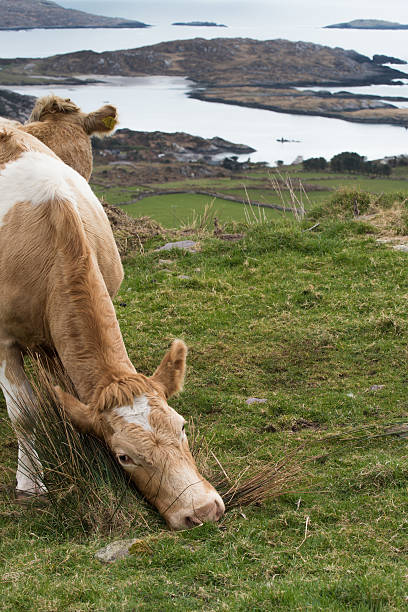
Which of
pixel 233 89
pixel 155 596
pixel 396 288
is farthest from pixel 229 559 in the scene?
pixel 233 89

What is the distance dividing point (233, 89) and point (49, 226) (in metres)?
82.8

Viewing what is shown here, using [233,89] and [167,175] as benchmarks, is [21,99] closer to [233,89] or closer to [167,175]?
[167,175]

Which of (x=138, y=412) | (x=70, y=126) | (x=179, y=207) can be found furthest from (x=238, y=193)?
(x=138, y=412)

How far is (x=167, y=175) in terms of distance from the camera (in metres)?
45.3

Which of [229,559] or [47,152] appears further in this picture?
[47,152]

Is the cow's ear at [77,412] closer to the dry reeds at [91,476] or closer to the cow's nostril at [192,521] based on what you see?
the dry reeds at [91,476]

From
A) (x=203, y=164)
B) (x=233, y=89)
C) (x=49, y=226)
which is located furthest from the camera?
(x=233, y=89)

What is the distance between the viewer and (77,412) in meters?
4.48

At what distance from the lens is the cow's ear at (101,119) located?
9.42m

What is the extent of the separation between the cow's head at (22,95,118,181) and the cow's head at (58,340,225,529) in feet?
18.8

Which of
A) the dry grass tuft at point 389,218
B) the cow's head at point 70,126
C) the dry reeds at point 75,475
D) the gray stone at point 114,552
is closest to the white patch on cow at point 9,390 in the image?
the dry reeds at point 75,475

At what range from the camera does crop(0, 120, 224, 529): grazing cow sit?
4172 millimetres

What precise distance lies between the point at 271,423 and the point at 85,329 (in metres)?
2.35

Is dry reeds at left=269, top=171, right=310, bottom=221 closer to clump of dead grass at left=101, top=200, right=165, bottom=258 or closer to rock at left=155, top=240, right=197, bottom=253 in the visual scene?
rock at left=155, top=240, right=197, bottom=253
